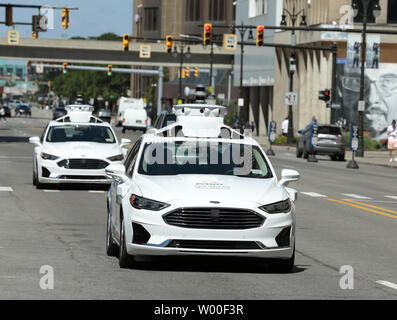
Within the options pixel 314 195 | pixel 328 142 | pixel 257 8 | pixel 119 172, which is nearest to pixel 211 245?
pixel 119 172

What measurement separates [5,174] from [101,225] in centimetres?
1324

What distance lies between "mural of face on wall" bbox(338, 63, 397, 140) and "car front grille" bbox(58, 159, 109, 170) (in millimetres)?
53029

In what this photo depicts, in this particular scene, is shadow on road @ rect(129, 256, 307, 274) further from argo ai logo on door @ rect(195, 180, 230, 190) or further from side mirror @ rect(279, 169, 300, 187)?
side mirror @ rect(279, 169, 300, 187)

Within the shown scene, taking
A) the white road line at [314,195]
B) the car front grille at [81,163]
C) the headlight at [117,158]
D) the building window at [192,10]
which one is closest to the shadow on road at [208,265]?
the car front grille at [81,163]

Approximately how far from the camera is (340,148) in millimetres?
50656

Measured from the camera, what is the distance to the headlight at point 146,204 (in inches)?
453

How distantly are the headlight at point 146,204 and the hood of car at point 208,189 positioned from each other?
0.04 metres

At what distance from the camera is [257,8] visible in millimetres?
103500

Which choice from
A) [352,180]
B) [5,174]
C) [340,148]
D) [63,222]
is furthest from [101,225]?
[340,148]

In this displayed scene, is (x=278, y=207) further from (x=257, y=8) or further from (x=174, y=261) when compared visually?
(x=257, y=8)

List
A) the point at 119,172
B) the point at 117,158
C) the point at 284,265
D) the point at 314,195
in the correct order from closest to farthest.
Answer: the point at 284,265 < the point at 119,172 < the point at 117,158 < the point at 314,195

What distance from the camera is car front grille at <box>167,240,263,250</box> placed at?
1139 cm

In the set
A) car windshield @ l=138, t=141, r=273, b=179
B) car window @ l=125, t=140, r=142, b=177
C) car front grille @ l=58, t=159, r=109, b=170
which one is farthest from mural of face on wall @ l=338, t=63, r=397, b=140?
car windshield @ l=138, t=141, r=273, b=179

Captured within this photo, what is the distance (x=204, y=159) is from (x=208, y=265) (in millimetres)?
1271
